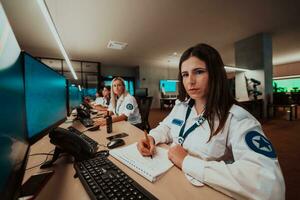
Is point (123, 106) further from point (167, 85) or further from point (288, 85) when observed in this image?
point (288, 85)

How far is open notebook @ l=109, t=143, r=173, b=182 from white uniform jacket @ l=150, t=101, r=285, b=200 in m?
0.11

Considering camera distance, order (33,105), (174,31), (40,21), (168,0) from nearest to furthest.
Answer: (33,105)
(168,0)
(40,21)
(174,31)

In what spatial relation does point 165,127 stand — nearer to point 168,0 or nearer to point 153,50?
point 168,0

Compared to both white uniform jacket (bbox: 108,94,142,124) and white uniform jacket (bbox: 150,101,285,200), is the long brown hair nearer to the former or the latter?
white uniform jacket (bbox: 150,101,285,200)

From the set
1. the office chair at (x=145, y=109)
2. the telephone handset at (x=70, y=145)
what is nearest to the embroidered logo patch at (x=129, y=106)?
the office chair at (x=145, y=109)

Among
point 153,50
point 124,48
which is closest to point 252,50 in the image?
point 153,50

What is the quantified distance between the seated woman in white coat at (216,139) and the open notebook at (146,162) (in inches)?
1.5

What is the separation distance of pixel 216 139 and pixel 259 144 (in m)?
0.19

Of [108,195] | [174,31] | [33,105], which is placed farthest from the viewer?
[174,31]

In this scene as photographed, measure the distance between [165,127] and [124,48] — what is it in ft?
17.0

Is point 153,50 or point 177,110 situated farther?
point 153,50

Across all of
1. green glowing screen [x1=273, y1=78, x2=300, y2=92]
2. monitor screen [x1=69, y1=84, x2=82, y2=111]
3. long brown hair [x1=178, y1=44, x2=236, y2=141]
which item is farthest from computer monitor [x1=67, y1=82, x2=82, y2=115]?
green glowing screen [x1=273, y1=78, x2=300, y2=92]

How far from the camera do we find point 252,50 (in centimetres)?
485

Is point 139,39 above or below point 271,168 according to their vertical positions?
above
